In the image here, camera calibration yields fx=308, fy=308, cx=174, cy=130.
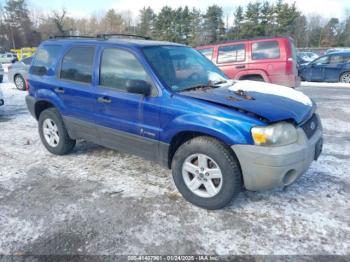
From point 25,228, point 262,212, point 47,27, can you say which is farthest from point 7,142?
point 47,27

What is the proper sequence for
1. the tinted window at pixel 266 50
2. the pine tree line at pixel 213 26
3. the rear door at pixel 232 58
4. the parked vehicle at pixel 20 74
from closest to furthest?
the tinted window at pixel 266 50 < the rear door at pixel 232 58 < the parked vehicle at pixel 20 74 < the pine tree line at pixel 213 26

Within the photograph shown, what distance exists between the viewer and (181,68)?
3.88m

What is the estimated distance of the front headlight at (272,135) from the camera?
9.45 ft

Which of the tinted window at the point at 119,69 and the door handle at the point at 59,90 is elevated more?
the tinted window at the point at 119,69

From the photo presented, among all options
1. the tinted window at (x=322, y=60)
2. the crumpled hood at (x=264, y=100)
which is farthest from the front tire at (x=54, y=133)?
the tinted window at (x=322, y=60)

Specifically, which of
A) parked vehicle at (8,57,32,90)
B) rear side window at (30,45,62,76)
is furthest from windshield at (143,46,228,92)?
parked vehicle at (8,57,32,90)

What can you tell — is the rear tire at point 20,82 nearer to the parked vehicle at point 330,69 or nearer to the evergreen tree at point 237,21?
the parked vehicle at point 330,69

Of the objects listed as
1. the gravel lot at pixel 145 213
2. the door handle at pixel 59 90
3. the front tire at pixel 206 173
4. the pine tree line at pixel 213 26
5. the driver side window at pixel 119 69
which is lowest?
the gravel lot at pixel 145 213

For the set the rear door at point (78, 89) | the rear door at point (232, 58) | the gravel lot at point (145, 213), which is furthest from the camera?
the rear door at point (232, 58)

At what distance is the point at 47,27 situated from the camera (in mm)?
66688

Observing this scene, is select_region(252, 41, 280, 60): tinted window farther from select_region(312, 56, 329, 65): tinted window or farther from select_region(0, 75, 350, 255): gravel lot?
select_region(312, 56, 329, 65): tinted window

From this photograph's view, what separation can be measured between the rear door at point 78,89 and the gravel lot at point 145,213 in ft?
2.04

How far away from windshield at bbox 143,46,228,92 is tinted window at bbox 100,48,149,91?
0.59 ft

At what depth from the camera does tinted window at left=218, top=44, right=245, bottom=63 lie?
8.73 m
